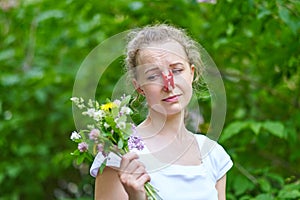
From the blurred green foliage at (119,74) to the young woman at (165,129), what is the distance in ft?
2.55

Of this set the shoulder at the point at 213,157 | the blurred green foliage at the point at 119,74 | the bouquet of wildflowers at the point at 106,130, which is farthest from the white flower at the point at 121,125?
the blurred green foliage at the point at 119,74

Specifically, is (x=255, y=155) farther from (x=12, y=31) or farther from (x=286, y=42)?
(x=12, y=31)

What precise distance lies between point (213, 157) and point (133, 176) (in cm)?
33

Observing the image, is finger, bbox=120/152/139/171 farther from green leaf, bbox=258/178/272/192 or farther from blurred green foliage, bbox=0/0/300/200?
green leaf, bbox=258/178/272/192

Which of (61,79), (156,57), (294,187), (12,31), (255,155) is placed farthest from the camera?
(12,31)

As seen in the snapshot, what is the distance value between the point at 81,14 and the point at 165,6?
0.53m

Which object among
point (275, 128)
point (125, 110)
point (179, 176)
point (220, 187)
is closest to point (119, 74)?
point (275, 128)

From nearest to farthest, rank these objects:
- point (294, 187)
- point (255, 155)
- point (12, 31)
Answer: point (294, 187), point (255, 155), point (12, 31)

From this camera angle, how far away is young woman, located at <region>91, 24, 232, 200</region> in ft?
5.18

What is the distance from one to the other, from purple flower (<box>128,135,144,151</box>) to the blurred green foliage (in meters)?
0.95

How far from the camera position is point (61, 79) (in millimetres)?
3730

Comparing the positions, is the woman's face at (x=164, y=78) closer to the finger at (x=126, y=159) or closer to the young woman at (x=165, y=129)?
the young woman at (x=165, y=129)

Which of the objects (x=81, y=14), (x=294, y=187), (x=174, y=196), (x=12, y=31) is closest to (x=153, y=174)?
(x=174, y=196)

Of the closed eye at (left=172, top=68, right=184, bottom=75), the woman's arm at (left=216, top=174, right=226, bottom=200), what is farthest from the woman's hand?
the woman's arm at (left=216, top=174, right=226, bottom=200)
